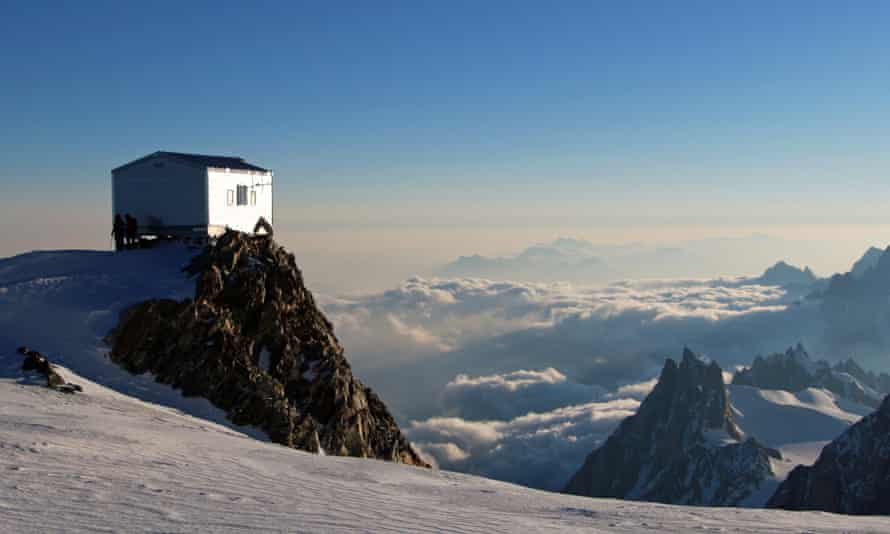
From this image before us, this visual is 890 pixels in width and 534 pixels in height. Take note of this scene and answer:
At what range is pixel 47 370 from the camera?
2469 cm

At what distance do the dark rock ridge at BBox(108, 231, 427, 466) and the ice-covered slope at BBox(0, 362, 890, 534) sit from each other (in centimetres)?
716

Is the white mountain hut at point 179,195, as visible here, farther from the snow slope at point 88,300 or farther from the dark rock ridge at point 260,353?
the dark rock ridge at point 260,353

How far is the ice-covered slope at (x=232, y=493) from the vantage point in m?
12.2

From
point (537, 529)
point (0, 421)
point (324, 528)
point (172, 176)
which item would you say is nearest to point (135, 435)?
point (0, 421)

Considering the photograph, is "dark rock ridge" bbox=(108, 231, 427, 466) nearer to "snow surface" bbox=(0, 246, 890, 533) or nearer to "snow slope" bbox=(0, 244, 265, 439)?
"snow slope" bbox=(0, 244, 265, 439)

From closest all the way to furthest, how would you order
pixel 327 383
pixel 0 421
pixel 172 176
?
1. pixel 0 421
2. pixel 327 383
3. pixel 172 176

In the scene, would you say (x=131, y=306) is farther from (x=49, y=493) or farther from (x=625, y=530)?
(x=625, y=530)

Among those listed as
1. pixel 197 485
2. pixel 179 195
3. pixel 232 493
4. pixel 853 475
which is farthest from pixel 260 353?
pixel 853 475

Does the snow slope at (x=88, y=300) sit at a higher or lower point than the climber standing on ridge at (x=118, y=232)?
lower

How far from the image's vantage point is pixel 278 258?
3941 cm

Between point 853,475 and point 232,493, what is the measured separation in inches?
6577

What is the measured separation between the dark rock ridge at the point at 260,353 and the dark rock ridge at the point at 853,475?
460 ft

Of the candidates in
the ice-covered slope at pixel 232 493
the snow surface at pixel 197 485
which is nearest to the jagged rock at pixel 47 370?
the snow surface at pixel 197 485

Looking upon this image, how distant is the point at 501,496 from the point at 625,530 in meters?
4.40
